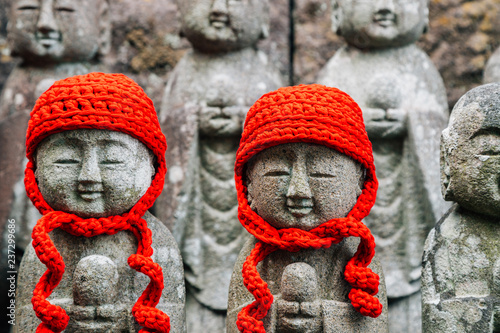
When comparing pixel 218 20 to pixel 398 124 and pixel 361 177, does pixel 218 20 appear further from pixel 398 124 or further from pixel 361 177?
pixel 361 177

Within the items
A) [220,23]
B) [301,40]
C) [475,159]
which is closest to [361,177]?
[475,159]

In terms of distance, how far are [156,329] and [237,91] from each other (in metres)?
2.05

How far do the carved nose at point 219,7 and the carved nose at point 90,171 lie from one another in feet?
6.18

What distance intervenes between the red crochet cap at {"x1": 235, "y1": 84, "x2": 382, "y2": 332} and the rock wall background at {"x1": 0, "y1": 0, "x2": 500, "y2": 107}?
2.33 meters

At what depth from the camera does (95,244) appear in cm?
419

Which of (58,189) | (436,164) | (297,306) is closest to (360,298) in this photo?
(297,306)

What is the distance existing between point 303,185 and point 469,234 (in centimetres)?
75

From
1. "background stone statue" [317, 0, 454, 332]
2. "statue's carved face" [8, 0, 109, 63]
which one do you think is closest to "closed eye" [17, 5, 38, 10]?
"statue's carved face" [8, 0, 109, 63]

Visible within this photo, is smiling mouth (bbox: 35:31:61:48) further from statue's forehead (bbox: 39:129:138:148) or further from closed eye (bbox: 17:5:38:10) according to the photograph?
statue's forehead (bbox: 39:129:138:148)

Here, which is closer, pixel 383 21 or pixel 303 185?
pixel 303 185

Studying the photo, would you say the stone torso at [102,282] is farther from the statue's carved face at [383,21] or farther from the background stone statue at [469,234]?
the statue's carved face at [383,21]

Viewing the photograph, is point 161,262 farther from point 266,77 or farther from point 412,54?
point 412,54

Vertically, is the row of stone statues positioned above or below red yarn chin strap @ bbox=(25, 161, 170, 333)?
above

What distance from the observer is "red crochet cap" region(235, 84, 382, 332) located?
402 centimetres
